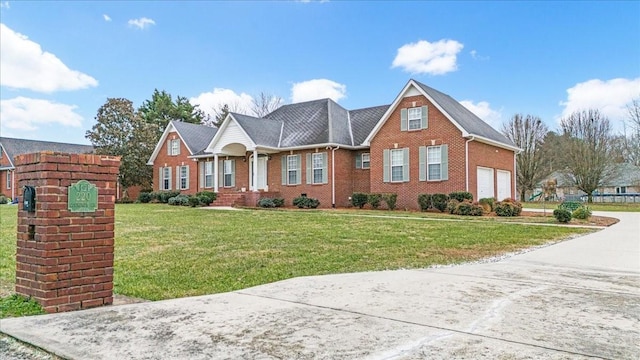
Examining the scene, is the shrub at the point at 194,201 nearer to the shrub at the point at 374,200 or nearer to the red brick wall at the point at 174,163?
the red brick wall at the point at 174,163

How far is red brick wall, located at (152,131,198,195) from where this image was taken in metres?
31.7

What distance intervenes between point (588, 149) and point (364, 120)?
2531 centimetres

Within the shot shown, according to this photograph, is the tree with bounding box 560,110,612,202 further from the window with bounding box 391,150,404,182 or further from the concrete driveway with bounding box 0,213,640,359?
the concrete driveway with bounding box 0,213,640,359

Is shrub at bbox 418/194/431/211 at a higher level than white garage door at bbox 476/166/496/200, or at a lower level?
lower

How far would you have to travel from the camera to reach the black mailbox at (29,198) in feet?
15.2

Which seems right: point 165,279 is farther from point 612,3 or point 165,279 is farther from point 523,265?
point 612,3

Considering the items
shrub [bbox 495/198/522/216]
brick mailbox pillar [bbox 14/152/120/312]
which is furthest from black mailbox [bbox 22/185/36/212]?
shrub [bbox 495/198/522/216]

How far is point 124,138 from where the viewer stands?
3472 cm

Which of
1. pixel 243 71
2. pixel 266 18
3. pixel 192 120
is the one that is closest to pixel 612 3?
pixel 266 18

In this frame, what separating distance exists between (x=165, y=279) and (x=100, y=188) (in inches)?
81.8

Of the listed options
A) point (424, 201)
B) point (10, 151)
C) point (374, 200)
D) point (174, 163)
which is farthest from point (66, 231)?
point (10, 151)

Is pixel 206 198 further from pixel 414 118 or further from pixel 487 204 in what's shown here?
pixel 487 204

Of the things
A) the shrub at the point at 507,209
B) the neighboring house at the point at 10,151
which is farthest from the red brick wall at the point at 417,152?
the neighboring house at the point at 10,151

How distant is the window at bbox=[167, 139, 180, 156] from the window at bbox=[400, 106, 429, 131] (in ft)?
57.9
